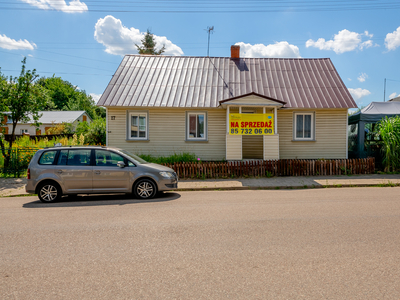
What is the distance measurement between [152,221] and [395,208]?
19.6 ft

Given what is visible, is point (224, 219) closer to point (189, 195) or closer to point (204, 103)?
point (189, 195)

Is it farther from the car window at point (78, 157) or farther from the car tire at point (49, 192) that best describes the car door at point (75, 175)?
the car tire at point (49, 192)

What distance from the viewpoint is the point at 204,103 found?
51.3ft

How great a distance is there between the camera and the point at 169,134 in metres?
16.0

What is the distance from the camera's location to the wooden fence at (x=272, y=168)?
1258 cm

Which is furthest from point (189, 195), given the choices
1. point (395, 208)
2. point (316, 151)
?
point (316, 151)

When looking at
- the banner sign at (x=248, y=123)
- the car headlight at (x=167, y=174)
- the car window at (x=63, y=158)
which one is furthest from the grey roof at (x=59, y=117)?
the car headlight at (x=167, y=174)

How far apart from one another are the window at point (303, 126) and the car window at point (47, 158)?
12.4 m

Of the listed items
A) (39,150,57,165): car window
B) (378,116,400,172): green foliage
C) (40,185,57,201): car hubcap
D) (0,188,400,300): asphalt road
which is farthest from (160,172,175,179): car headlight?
(378,116,400,172): green foliage

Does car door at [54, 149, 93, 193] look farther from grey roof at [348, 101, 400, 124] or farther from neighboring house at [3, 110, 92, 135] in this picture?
neighboring house at [3, 110, 92, 135]

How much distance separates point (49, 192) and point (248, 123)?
31.0 ft

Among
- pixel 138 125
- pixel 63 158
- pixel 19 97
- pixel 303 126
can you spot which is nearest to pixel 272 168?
pixel 303 126

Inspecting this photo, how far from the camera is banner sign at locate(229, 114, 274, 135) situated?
563 inches

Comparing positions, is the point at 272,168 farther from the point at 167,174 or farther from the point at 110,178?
the point at 110,178
